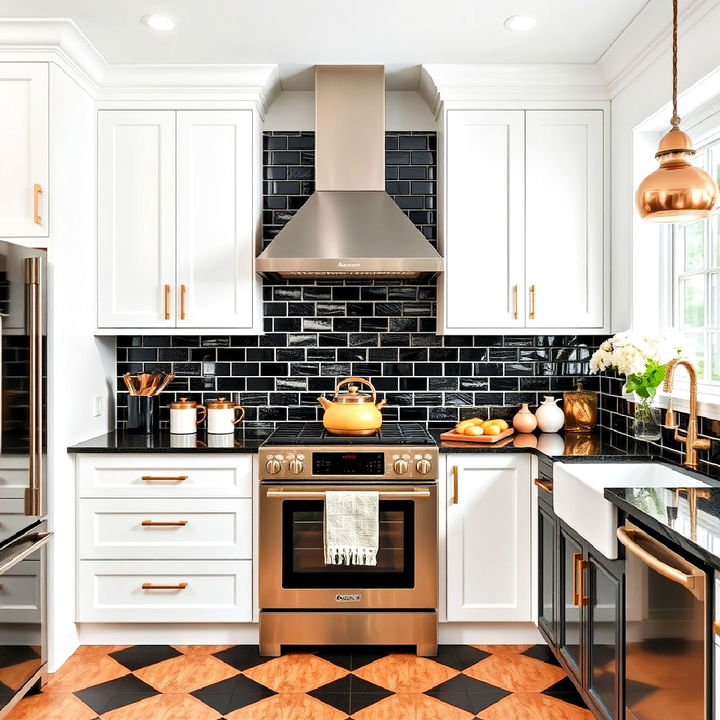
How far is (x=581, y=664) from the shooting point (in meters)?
2.28

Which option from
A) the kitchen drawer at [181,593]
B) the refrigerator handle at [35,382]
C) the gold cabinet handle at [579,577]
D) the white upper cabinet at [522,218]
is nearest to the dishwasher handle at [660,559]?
the gold cabinet handle at [579,577]

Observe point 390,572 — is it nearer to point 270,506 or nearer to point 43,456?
point 270,506

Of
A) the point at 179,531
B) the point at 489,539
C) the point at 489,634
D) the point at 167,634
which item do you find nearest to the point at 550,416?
the point at 489,539

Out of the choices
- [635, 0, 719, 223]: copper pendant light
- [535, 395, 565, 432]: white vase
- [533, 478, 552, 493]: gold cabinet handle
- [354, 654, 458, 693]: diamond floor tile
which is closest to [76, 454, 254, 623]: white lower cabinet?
[354, 654, 458, 693]: diamond floor tile

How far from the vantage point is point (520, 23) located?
9.04 feet

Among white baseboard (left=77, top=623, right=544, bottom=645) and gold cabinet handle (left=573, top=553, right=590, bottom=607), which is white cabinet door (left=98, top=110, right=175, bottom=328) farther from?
gold cabinet handle (left=573, top=553, right=590, bottom=607)

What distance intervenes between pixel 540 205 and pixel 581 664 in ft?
6.69

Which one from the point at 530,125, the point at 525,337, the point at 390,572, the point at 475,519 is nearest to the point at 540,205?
the point at 530,125

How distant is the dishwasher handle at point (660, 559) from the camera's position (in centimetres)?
148

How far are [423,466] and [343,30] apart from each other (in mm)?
1884

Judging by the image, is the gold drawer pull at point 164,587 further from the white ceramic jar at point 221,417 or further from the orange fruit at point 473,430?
the orange fruit at point 473,430

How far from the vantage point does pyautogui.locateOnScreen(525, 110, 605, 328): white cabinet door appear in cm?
326

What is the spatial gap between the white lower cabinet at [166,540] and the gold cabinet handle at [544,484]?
4.07 ft

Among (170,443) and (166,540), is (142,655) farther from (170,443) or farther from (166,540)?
(170,443)
